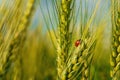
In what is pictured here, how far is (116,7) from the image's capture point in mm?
1458

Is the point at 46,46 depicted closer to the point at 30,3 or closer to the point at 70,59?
the point at 30,3

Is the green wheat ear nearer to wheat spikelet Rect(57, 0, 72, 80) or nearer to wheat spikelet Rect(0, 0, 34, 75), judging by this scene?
wheat spikelet Rect(57, 0, 72, 80)

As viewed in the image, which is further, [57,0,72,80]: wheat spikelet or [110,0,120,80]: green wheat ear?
[110,0,120,80]: green wheat ear

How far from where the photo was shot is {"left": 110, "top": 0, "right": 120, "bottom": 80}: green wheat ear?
1.43 metres

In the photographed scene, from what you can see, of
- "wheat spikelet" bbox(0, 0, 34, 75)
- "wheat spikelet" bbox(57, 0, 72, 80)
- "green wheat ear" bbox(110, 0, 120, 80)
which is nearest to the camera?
"wheat spikelet" bbox(57, 0, 72, 80)

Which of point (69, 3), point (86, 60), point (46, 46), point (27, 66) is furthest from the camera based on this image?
point (46, 46)

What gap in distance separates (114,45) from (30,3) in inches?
24.5

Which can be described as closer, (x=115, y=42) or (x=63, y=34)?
(x=63, y=34)

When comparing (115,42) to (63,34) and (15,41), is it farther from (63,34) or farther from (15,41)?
(15,41)

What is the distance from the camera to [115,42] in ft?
4.78

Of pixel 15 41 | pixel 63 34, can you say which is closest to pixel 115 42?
pixel 63 34

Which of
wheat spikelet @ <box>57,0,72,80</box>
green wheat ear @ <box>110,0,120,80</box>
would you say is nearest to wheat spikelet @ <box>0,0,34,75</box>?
wheat spikelet @ <box>57,0,72,80</box>

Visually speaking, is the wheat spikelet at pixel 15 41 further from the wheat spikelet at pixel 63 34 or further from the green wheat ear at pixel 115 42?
the green wheat ear at pixel 115 42

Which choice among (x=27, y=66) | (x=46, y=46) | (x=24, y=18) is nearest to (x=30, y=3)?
(x=24, y=18)
